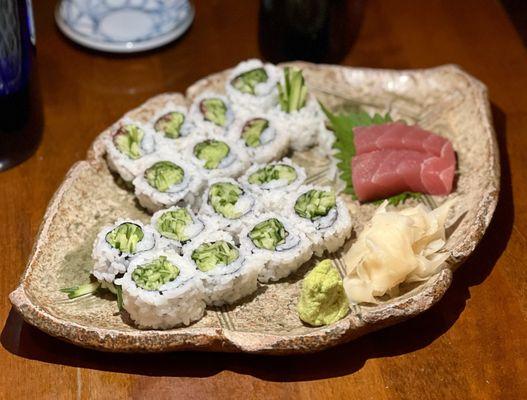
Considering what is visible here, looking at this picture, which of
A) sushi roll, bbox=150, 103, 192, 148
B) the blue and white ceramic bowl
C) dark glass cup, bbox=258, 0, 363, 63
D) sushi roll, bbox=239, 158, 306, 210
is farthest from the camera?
the blue and white ceramic bowl

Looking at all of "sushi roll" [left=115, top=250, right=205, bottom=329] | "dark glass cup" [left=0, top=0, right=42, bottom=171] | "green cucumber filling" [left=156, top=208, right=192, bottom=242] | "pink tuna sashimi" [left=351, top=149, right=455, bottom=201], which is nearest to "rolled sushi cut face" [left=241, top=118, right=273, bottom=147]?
"pink tuna sashimi" [left=351, top=149, right=455, bottom=201]

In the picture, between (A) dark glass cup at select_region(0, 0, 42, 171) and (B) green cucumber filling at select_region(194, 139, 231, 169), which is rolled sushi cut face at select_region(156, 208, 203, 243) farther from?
(A) dark glass cup at select_region(0, 0, 42, 171)

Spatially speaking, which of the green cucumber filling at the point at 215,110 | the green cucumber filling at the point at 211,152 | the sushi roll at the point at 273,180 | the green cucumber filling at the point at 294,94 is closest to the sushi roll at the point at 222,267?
the sushi roll at the point at 273,180

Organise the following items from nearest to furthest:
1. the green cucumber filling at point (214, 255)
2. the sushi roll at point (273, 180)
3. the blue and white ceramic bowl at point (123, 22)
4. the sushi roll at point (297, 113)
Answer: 1. the green cucumber filling at point (214, 255)
2. the sushi roll at point (273, 180)
3. the sushi roll at point (297, 113)
4. the blue and white ceramic bowl at point (123, 22)

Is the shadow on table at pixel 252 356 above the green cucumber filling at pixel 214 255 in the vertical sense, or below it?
below

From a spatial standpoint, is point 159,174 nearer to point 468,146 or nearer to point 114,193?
point 114,193

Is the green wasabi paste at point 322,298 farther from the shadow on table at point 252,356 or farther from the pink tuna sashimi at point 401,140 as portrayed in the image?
the pink tuna sashimi at point 401,140

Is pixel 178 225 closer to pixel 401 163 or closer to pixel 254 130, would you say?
pixel 254 130
